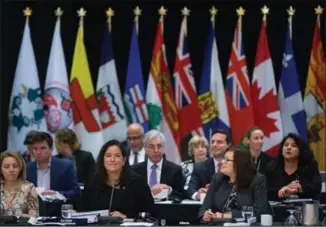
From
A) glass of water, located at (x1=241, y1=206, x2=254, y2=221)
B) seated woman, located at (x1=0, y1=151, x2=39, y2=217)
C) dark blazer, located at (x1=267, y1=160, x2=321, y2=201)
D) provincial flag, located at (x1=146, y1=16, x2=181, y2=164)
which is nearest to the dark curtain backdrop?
provincial flag, located at (x1=146, y1=16, x2=181, y2=164)

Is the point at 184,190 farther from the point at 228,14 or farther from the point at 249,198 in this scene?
the point at 228,14

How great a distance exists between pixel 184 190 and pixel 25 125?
322 cm

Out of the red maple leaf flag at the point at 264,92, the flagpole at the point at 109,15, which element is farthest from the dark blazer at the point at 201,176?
the flagpole at the point at 109,15

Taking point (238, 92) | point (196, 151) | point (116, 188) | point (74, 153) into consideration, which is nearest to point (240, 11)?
point (238, 92)

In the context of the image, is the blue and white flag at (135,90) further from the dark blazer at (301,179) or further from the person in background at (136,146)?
the dark blazer at (301,179)

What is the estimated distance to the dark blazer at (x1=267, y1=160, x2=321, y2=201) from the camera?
30.2 ft

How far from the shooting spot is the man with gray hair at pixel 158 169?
382 inches

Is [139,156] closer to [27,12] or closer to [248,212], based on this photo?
[27,12]

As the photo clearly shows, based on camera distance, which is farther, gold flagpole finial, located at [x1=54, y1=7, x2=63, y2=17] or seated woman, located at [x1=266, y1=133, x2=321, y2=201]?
gold flagpole finial, located at [x1=54, y1=7, x2=63, y2=17]

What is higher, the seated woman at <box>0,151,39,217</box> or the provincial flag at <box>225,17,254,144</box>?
the provincial flag at <box>225,17,254,144</box>

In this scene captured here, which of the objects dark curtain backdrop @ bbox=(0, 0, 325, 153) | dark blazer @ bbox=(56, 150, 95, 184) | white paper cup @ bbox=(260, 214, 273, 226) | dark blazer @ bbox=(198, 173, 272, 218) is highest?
dark curtain backdrop @ bbox=(0, 0, 325, 153)

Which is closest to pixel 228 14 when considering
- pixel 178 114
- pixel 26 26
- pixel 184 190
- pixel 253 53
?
pixel 253 53

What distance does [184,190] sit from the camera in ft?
31.8

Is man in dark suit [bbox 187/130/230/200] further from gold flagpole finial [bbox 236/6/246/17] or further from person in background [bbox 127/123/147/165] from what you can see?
gold flagpole finial [bbox 236/6/246/17]
